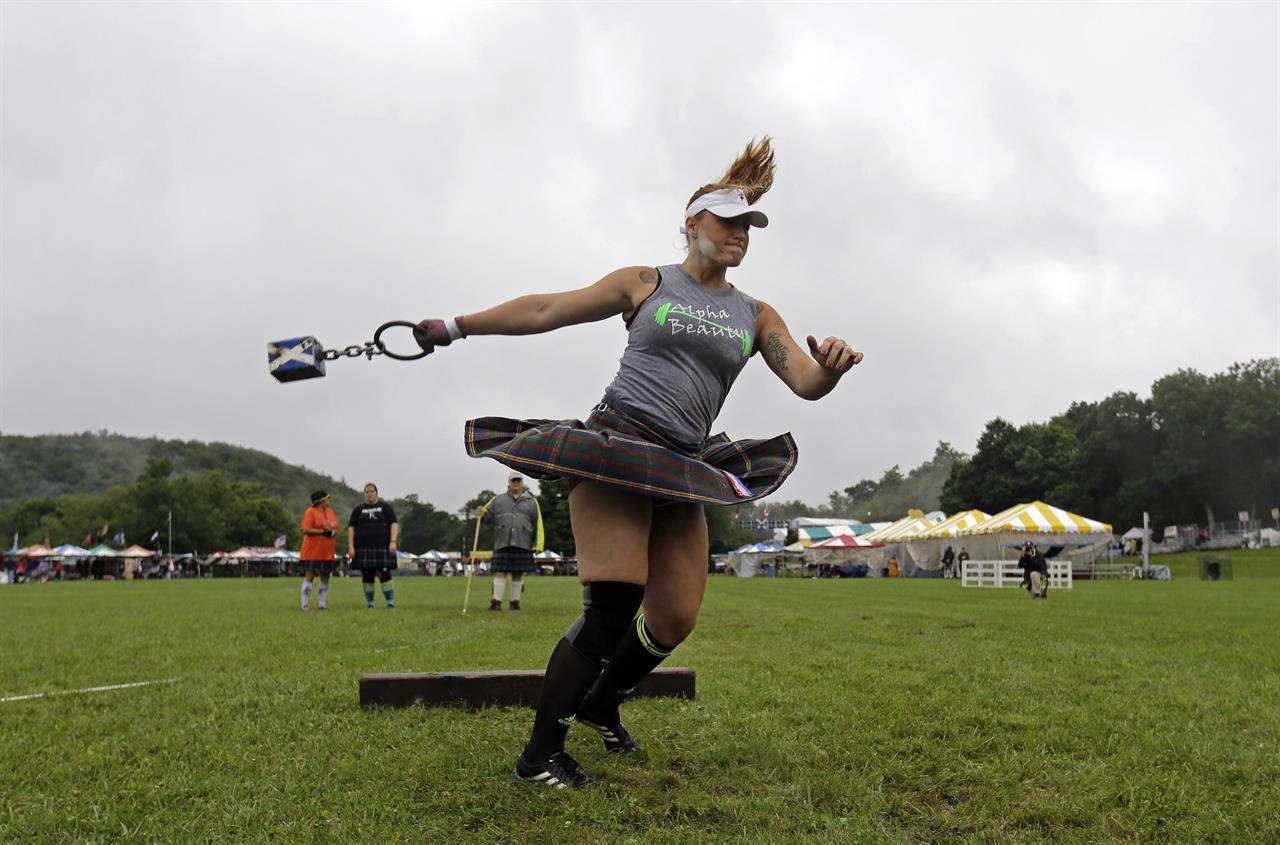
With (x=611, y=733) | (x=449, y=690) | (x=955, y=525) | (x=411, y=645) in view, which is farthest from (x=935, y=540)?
(x=611, y=733)

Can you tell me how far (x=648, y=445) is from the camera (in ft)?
11.0

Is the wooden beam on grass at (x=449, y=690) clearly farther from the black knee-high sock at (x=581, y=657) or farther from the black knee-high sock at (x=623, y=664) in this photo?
the black knee-high sock at (x=581, y=657)

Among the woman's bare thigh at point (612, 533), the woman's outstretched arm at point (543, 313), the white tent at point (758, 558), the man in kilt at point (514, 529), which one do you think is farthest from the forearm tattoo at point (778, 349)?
the white tent at point (758, 558)

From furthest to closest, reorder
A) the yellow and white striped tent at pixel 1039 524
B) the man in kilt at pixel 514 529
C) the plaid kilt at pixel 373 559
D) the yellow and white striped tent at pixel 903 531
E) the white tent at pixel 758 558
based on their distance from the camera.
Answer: the white tent at pixel 758 558 < the yellow and white striped tent at pixel 903 531 < the yellow and white striped tent at pixel 1039 524 < the plaid kilt at pixel 373 559 < the man in kilt at pixel 514 529

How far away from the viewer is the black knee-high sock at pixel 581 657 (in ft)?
10.8

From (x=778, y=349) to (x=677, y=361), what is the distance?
0.54 metres

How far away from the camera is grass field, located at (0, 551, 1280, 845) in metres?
2.83

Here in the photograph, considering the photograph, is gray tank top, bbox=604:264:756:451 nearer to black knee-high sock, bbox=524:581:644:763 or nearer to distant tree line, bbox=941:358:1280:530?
black knee-high sock, bbox=524:581:644:763

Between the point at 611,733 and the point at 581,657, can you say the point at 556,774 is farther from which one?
the point at 611,733

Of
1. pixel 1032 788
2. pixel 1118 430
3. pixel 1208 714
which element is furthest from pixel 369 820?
pixel 1118 430

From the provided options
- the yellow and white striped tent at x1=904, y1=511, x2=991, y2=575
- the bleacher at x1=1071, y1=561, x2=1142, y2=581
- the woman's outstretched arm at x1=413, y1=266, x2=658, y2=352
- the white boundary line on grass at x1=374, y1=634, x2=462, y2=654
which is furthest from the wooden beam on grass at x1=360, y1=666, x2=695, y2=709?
the yellow and white striped tent at x1=904, y1=511, x2=991, y2=575

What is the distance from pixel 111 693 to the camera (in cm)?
543

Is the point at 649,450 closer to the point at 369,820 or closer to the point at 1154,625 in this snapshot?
the point at 369,820

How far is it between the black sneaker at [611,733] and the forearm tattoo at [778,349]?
1.59 metres
